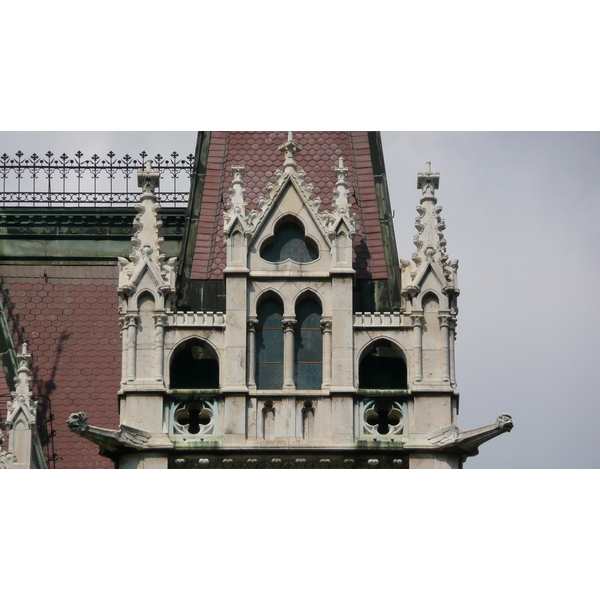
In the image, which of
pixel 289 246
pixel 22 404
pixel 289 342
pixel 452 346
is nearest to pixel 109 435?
pixel 289 342

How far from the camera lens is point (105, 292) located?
65.3 metres

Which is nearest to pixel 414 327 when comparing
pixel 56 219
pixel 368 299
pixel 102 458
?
pixel 368 299

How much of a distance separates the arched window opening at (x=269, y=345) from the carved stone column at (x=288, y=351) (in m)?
0.16

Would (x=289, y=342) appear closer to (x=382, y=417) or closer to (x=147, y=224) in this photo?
(x=382, y=417)

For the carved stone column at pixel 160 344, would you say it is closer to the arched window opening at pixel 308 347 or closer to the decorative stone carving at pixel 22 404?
the arched window opening at pixel 308 347

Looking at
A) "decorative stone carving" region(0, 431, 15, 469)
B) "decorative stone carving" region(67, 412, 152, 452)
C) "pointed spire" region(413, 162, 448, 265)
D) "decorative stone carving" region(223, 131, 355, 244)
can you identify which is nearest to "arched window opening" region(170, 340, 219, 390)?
"decorative stone carving" region(67, 412, 152, 452)

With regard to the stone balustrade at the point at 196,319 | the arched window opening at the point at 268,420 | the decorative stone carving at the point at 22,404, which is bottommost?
the arched window opening at the point at 268,420

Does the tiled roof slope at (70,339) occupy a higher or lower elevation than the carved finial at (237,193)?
lower

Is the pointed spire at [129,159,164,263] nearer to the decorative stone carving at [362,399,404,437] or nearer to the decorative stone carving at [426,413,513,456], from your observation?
the decorative stone carving at [362,399,404,437]

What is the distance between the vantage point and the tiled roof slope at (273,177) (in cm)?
6025

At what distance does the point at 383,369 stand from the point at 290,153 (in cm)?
494

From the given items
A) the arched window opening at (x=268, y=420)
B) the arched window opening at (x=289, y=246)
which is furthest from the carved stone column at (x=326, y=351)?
the arched window opening at (x=289, y=246)

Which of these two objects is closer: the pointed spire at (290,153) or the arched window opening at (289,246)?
the arched window opening at (289,246)

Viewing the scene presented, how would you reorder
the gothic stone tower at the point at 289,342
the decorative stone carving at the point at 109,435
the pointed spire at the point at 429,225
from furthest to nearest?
the pointed spire at the point at 429,225 < the gothic stone tower at the point at 289,342 < the decorative stone carving at the point at 109,435
